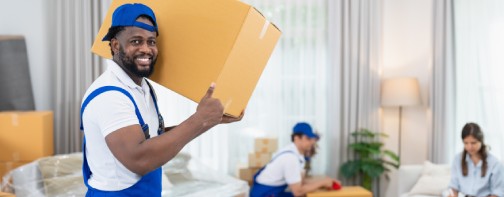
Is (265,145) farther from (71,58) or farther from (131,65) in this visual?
(131,65)

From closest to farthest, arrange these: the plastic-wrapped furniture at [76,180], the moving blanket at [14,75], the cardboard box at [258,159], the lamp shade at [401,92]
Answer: the plastic-wrapped furniture at [76,180] < the moving blanket at [14,75] < the cardboard box at [258,159] < the lamp shade at [401,92]

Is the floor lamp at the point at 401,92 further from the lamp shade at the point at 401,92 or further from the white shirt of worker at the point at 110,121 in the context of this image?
the white shirt of worker at the point at 110,121

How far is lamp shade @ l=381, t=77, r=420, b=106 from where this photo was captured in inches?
196

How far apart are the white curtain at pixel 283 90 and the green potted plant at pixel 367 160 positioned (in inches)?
15.2

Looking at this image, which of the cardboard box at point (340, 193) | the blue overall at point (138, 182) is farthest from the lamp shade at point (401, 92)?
the blue overall at point (138, 182)

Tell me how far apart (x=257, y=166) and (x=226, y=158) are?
1.30ft

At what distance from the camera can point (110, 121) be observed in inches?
53.4

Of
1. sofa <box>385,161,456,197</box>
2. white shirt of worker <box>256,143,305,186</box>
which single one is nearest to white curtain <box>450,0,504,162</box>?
sofa <box>385,161,456,197</box>

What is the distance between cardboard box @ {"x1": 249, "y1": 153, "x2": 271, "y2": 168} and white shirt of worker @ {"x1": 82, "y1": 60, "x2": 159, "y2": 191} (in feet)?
11.0

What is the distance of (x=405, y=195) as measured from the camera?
14.3 feet

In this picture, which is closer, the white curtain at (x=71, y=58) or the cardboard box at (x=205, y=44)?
the cardboard box at (x=205, y=44)

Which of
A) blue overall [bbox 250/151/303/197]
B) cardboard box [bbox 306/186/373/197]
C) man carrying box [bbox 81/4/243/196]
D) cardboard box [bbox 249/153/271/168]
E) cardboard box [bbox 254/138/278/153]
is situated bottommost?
cardboard box [bbox 306/186/373/197]

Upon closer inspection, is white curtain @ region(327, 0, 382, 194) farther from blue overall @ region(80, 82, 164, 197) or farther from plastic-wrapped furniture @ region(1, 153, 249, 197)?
blue overall @ region(80, 82, 164, 197)

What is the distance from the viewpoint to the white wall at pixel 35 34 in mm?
4551
